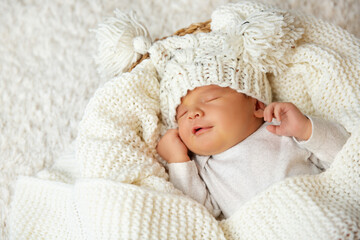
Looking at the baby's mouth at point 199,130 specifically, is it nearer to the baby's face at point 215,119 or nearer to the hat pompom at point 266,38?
the baby's face at point 215,119

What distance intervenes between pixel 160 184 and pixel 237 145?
31 centimetres

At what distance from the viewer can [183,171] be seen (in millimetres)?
1202

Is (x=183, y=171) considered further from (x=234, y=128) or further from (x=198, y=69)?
(x=198, y=69)

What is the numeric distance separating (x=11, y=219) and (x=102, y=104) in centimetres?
49

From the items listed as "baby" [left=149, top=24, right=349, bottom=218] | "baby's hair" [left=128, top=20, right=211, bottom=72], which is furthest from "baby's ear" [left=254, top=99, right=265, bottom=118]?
"baby's hair" [left=128, top=20, right=211, bottom=72]

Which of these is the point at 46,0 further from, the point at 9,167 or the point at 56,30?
the point at 9,167

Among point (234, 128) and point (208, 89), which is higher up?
point (208, 89)

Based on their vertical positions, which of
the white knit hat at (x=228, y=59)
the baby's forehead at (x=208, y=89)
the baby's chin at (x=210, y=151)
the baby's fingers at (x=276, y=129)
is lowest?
the baby's chin at (x=210, y=151)

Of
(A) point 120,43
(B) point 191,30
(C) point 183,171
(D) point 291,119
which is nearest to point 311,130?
(D) point 291,119

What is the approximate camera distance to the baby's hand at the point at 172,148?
123 centimetres

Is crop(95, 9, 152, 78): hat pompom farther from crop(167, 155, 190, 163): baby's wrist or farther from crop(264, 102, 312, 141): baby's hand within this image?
crop(264, 102, 312, 141): baby's hand

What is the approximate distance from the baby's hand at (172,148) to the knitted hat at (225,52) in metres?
0.06

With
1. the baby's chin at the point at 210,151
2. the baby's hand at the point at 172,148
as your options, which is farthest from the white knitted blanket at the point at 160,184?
the baby's chin at the point at 210,151

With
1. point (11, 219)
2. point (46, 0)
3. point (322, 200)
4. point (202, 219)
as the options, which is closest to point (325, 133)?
point (322, 200)
